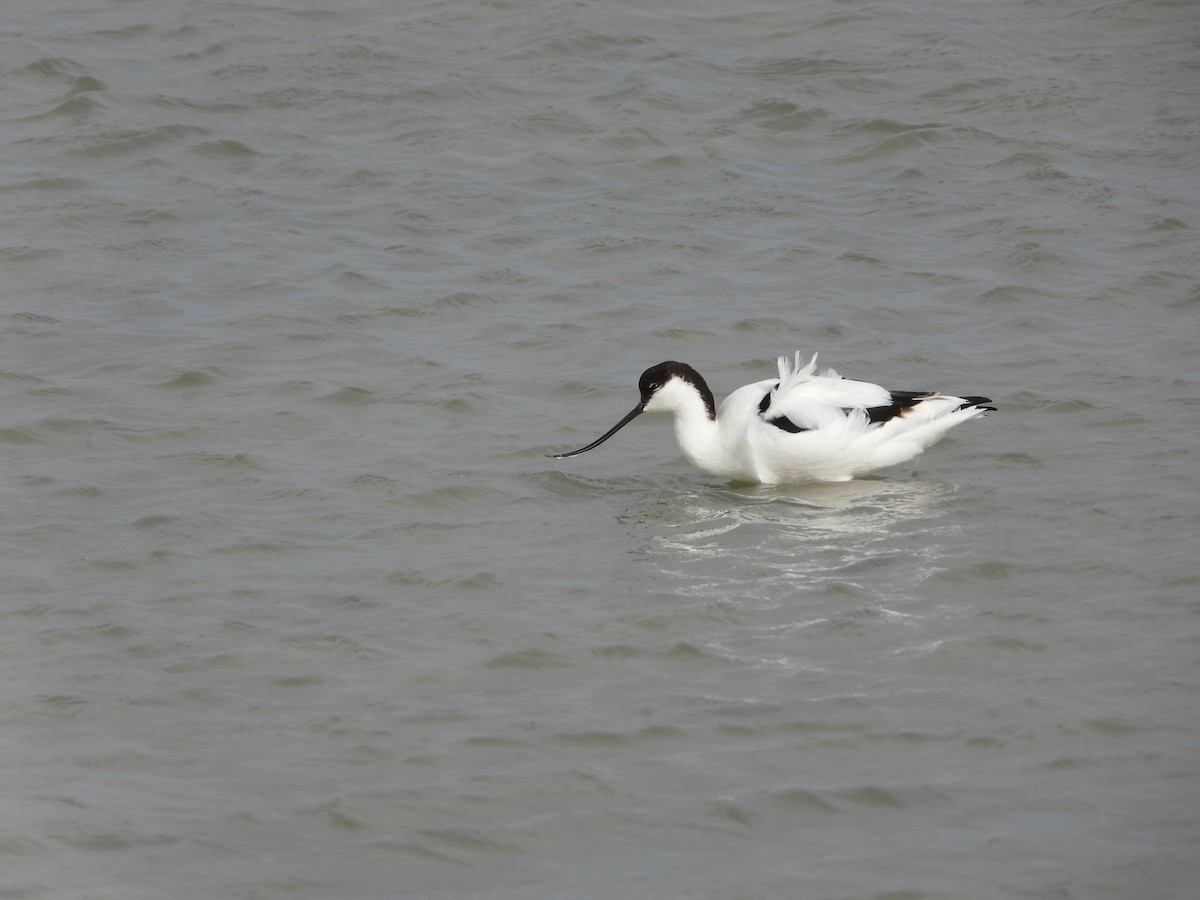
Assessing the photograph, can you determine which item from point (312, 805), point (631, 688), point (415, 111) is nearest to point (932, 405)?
point (631, 688)

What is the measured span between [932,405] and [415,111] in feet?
23.6

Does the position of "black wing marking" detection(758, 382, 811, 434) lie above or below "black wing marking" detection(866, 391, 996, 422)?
below

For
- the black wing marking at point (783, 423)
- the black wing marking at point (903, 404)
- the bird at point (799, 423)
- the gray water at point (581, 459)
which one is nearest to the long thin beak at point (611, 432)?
the bird at point (799, 423)

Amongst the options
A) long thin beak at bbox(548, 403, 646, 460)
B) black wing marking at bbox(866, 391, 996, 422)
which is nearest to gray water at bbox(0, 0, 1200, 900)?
long thin beak at bbox(548, 403, 646, 460)

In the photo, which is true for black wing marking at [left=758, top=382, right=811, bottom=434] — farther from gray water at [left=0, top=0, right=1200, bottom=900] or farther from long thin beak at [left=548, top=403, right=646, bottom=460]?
long thin beak at [left=548, top=403, right=646, bottom=460]

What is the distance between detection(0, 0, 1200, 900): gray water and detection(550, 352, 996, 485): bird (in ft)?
0.64

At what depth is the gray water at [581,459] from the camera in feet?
16.6

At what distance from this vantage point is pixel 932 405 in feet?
28.2

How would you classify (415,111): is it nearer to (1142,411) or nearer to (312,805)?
(1142,411)

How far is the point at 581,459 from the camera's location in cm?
914

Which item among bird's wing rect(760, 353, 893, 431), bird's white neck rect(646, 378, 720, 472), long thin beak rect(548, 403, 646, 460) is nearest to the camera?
bird's wing rect(760, 353, 893, 431)

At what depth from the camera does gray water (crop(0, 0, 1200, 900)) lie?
16.6 ft

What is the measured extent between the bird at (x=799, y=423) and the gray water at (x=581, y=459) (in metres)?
0.19

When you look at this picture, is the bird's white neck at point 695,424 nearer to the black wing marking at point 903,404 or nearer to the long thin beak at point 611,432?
the long thin beak at point 611,432
